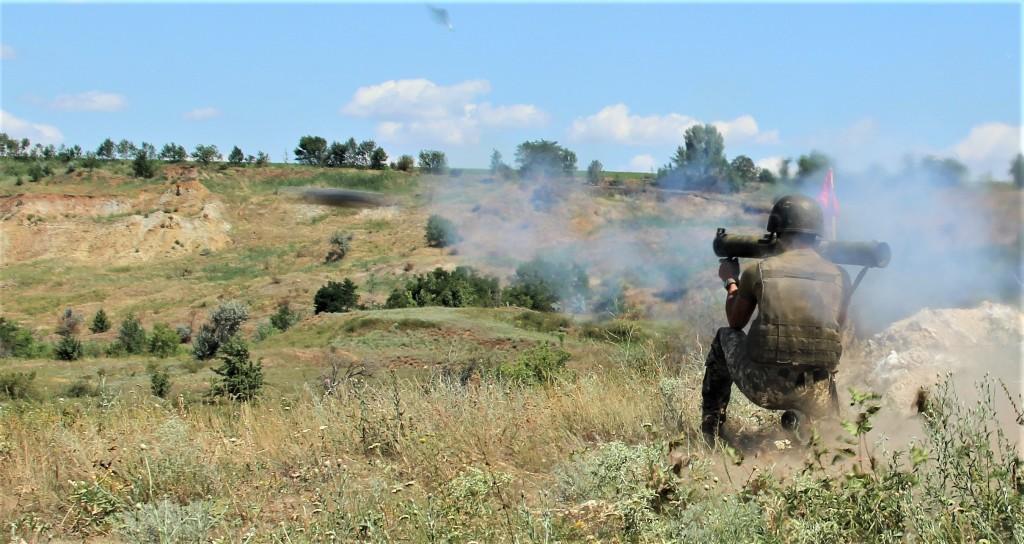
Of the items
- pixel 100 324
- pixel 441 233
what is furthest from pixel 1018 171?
pixel 100 324

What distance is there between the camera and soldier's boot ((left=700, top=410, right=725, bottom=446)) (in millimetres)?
5984

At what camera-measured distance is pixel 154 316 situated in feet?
146

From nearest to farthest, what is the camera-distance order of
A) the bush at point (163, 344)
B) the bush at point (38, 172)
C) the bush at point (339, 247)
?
the bush at point (163, 344) < the bush at point (339, 247) < the bush at point (38, 172)

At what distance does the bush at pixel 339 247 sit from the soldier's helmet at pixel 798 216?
50.6 m

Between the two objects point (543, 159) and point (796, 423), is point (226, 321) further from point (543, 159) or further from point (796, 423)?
point (796, 423)

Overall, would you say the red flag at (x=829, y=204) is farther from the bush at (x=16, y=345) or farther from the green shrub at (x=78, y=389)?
the bush at (x=16, y=345)

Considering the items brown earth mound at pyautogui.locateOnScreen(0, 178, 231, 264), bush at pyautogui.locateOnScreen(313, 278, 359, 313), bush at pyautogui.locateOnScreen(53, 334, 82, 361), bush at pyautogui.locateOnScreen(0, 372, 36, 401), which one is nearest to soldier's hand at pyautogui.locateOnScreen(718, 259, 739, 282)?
bush at pyautogui.locateOnScreen(0, 372, 36, 401)

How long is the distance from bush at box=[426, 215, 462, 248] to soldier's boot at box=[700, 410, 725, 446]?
33.9m

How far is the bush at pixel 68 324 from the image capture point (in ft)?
138

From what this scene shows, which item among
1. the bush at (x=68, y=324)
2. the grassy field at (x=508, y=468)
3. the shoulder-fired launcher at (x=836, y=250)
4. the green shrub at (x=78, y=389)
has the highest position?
the shoulder-fired launcher at (x=836, y=250)

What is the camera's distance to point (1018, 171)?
904cm

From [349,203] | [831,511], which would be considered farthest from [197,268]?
[831,511]

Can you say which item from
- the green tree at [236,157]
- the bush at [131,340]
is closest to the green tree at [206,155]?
the green tree at [236,157]

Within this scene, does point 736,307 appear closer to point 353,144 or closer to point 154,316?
point 154,316
